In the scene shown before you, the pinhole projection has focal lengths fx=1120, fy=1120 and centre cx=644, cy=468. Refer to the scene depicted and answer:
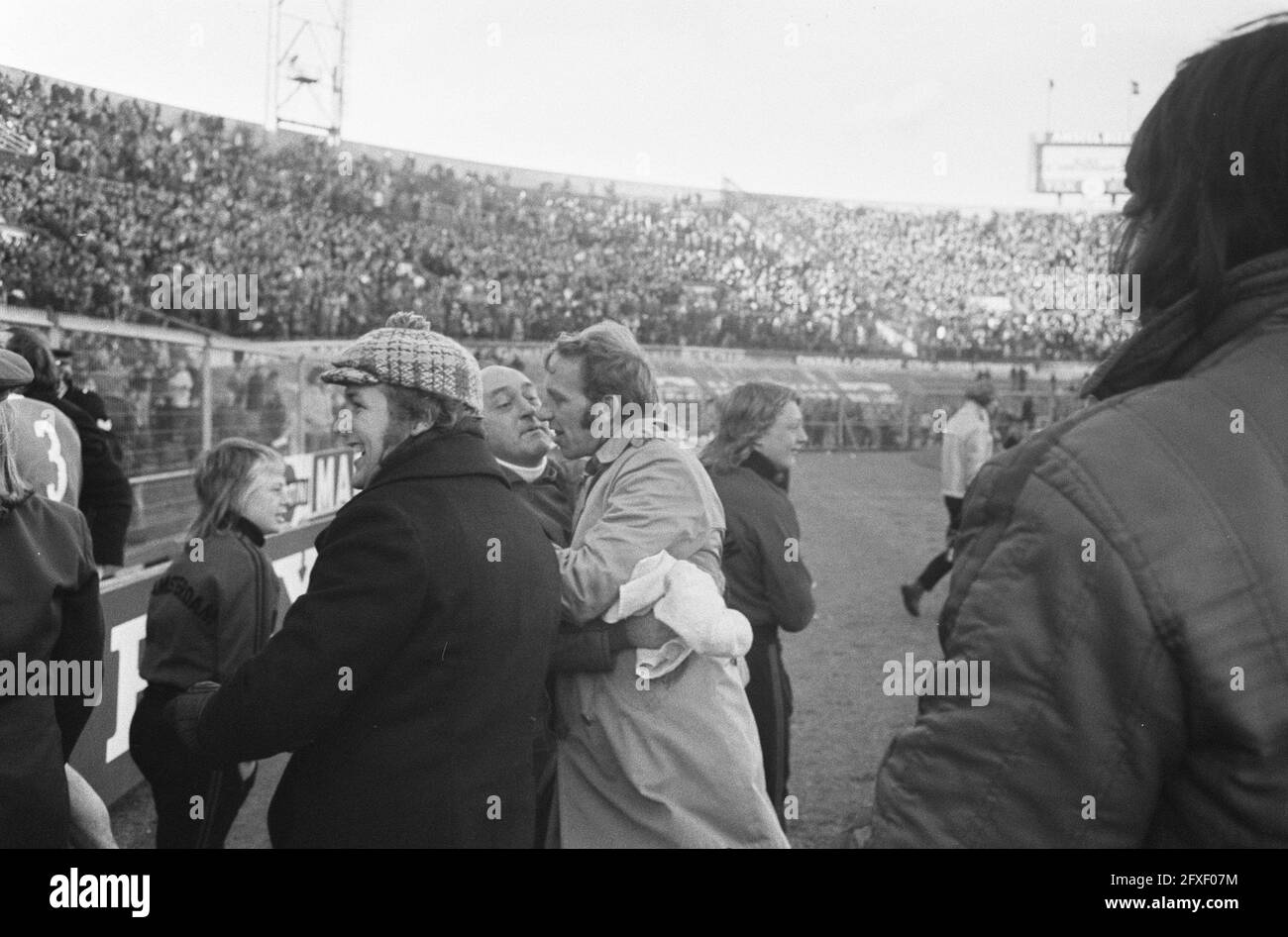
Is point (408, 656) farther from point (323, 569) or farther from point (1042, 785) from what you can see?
point (1042, 785)

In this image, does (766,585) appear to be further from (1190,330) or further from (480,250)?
(480,250)

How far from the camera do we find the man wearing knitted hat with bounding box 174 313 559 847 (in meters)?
1.97

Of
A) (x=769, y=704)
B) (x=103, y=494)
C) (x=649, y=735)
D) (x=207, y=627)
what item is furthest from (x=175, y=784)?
(x=103, y=494)

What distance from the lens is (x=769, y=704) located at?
151 inches

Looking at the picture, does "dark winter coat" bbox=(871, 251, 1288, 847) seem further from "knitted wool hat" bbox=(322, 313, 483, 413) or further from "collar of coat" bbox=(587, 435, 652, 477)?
"collar of coat" bbox=(587, 435, 652, 477)

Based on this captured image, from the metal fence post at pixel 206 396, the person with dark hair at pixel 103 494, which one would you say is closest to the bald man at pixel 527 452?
the person with dark hair at pixel 103 494

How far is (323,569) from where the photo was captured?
6.56ft

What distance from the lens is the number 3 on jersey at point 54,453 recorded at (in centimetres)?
411

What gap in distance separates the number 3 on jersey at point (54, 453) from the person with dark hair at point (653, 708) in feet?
7.85

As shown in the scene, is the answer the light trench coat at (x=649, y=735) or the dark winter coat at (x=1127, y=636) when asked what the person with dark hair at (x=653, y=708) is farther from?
the dark winter coat at (x=1127, y=636)
